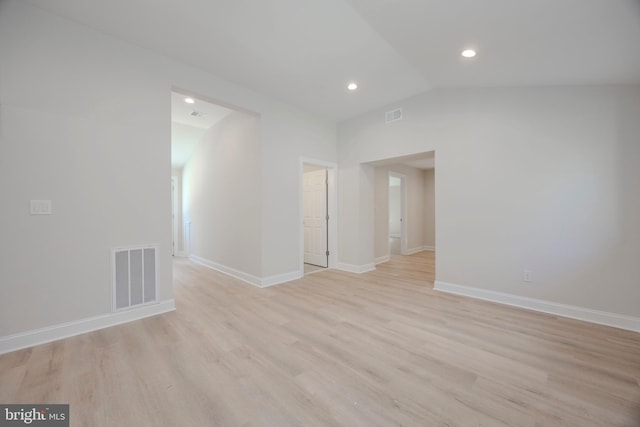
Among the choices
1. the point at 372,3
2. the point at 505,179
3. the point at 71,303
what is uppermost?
the point at 372,3

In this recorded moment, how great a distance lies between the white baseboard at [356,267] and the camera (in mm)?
4836

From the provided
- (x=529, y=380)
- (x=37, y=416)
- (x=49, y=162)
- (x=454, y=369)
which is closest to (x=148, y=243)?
(x=49, y=162)

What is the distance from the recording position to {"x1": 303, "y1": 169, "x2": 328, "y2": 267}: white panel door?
5316mm

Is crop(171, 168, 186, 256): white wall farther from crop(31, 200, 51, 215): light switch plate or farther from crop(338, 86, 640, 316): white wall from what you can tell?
crop(338, 86, 640, 316): white wall

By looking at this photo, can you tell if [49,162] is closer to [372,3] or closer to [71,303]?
[71,303]

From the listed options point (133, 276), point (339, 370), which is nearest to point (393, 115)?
point (339, 370)

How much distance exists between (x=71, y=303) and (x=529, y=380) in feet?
12.6

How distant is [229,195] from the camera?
15.5 ft

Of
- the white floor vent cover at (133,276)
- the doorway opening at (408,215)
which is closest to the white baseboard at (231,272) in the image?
the white floor vent cover at (133,276)

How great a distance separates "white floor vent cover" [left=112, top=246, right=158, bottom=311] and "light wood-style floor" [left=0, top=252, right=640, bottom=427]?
26cm

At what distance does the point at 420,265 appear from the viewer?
18.1 ft

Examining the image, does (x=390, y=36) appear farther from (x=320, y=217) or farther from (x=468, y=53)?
(x=320, y=217)

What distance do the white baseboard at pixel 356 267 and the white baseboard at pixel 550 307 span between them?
145 cm

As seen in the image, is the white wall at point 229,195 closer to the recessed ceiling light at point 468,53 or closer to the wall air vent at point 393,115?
the wall air vent at point 393,115
